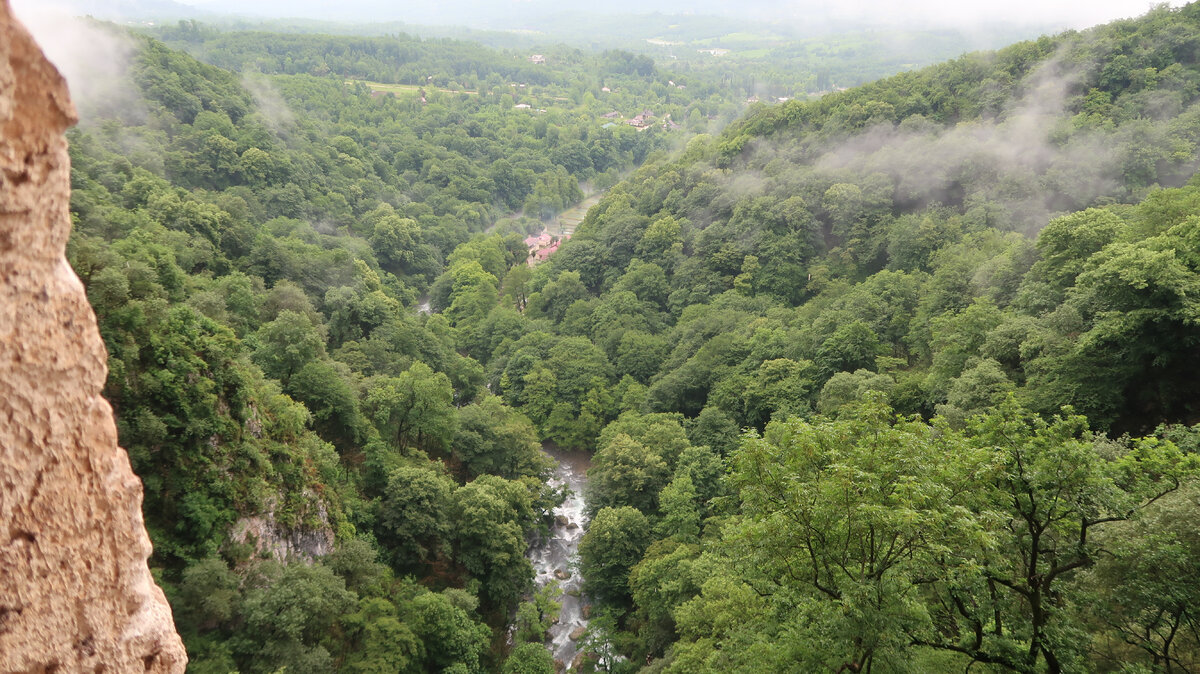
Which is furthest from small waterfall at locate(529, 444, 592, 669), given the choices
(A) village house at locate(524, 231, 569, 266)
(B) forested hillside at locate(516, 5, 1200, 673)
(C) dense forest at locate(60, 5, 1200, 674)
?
(A) village house at locate(524, 231, 569, 266)

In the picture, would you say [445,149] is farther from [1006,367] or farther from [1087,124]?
[1006,367]

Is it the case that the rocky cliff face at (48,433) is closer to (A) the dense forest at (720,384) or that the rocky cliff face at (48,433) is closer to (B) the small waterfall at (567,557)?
(A) the dense forest at (720,384)

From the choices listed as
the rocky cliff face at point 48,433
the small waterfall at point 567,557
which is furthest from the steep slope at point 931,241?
the rocky cliff face at point 48,433

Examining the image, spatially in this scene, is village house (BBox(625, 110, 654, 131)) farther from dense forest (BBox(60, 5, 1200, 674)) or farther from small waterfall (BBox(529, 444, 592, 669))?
small waterfall (BBox(529, 444, 592, 669))

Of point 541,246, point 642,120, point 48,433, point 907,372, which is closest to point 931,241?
point 907,372

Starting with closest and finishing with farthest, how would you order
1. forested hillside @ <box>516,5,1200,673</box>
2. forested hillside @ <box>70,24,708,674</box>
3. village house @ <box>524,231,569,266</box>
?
forested hillside @ <box>516,5,1200,673</box> → forested hillside @ <box>70,24,708,674</box> → village house @ <box>524,231,569,266</box>

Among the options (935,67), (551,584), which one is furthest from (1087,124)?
(551,584)
